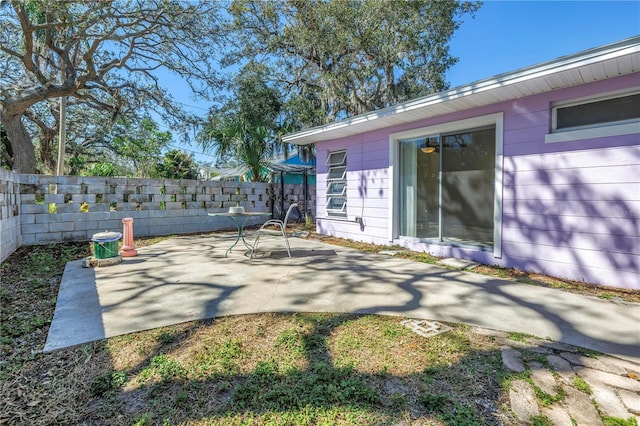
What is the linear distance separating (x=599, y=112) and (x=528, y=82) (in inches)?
31.5

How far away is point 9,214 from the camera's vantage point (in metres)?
4.54

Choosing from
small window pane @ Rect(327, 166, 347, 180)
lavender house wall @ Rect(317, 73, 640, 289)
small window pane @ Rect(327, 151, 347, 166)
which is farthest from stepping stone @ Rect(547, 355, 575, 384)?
small window pane @ Rect(327, 151, 347, 166)

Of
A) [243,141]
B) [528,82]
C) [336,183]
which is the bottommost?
[336,183]

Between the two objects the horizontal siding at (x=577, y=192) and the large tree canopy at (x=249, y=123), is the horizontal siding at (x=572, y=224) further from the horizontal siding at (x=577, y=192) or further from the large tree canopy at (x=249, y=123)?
the large tree canopy at (x=249, y=123)

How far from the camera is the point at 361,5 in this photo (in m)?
8.45

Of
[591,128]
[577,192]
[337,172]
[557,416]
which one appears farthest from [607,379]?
[337,172]

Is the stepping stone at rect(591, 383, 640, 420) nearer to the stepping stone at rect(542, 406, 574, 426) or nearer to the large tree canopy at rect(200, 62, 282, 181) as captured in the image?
the stepping stone at rect(542, 406, 574, 426)

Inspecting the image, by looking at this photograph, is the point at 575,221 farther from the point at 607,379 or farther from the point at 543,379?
the point at 543,379

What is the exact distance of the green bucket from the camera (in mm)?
4273

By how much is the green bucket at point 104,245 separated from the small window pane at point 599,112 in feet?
19.5

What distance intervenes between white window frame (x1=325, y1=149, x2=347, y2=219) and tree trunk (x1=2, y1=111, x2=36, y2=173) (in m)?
8.02

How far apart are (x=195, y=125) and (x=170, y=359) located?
10262 millimetres

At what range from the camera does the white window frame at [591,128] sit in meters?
3.13

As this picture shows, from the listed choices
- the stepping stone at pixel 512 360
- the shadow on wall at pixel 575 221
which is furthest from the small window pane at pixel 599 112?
the stepping stone at pixel 512 360
